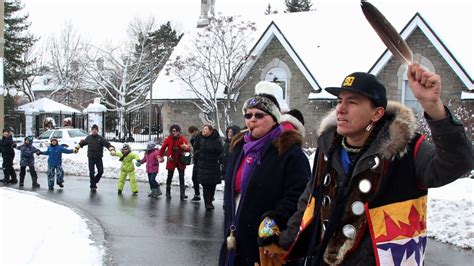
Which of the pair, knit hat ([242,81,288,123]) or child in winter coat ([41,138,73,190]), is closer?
knit hat ([242,81,288,123])

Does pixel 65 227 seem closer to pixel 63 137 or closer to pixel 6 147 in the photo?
pixel 6 147

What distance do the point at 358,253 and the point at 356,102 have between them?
776 millimetres

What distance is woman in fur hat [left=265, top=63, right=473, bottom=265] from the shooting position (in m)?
2.27

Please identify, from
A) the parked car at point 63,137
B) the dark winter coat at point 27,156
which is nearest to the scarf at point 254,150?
the dark winter coat at point 27,156

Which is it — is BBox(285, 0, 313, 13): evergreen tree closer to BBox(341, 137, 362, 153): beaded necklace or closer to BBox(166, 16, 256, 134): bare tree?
BBox(166, 16, 256, 134): bare tree

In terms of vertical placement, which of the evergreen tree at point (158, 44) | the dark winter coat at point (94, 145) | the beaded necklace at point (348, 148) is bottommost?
the dark winter coat at point (94, 145)

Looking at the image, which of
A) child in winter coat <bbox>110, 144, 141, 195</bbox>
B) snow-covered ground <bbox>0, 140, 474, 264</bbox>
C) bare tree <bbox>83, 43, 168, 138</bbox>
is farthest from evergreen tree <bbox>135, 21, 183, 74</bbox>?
snow-covered ground <bbox>0, 140, 474, 264</bbox>

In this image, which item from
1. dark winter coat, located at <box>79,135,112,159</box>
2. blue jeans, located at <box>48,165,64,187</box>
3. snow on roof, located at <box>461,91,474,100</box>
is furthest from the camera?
snow on roof, located at <box>461,91,474,100</box>

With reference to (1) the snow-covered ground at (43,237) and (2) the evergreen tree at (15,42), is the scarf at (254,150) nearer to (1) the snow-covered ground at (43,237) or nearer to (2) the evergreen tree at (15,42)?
(1) the snow-covered ground at (43,237)

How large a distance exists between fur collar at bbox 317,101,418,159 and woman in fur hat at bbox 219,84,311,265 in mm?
1043

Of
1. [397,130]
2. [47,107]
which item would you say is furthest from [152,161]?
[47,107]

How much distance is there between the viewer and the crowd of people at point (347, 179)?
236 cm

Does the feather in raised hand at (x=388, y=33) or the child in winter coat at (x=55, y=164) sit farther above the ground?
the feather in raised hand at (x=388, y=33)

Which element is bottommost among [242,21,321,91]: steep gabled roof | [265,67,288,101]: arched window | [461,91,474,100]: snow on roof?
[461,91,474,100]: snow on roof
